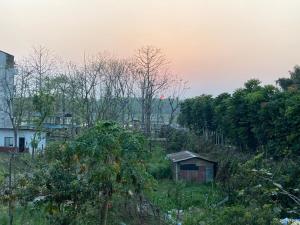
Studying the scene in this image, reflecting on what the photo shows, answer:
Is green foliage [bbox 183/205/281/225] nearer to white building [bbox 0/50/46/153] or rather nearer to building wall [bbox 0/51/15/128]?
white building [bbox 0/50/46/153]

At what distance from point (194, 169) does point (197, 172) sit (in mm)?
141

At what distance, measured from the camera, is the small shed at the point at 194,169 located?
15.2 m

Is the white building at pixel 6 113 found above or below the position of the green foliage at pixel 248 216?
above

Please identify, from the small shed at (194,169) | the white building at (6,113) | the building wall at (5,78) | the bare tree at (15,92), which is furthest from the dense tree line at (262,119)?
the building wall at (5,78)

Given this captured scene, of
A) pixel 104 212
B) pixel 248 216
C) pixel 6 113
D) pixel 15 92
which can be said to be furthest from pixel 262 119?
pixel 6 113

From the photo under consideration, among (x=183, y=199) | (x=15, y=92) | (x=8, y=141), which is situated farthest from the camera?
(x=8, y=141)

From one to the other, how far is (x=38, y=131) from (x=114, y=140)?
7.25ft

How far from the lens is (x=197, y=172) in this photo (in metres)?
15.4

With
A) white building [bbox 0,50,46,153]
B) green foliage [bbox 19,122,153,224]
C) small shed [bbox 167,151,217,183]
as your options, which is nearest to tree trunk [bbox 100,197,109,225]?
green foliage [bbox 19,122,153,224]

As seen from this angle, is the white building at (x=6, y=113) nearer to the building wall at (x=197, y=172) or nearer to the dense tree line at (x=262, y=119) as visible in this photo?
the dense tree line at (x=262, y=119)

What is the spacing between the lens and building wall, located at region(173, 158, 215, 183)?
15227 millimetres

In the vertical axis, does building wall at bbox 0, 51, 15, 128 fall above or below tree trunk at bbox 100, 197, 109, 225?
above

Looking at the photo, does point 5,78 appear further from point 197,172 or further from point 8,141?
point 197,172

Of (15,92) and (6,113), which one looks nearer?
(15,92)
